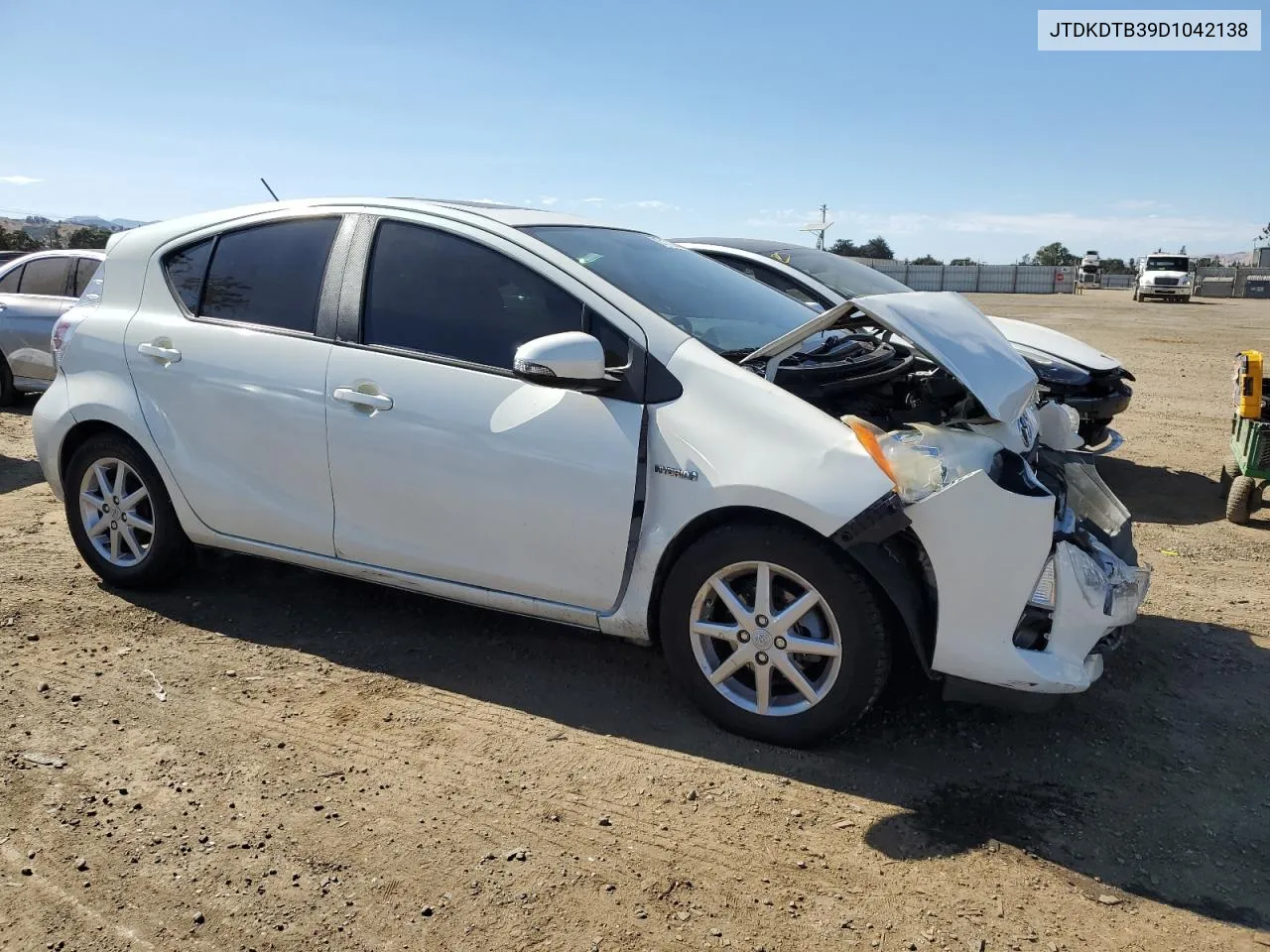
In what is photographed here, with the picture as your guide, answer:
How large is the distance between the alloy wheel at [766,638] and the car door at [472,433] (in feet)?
1.21

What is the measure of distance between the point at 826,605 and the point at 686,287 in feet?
5.21

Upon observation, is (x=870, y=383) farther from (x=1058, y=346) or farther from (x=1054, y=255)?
(x=1054, y=255)

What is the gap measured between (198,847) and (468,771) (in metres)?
0.82

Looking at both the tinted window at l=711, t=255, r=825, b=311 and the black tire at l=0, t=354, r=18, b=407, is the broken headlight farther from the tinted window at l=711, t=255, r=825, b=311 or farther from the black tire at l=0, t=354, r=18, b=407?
the black tire at l=0, t=354, r=18, b=407

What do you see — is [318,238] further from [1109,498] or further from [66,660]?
[1109,498]

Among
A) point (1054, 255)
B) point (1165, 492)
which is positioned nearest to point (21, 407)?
point (1165, 492)

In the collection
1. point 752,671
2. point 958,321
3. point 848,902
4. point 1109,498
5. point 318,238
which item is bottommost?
point 848,902

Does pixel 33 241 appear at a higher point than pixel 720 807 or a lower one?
higher

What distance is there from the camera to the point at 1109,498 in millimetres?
3814

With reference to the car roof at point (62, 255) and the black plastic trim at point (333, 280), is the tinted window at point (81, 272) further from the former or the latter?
the black plastic trim at point (333, 280)

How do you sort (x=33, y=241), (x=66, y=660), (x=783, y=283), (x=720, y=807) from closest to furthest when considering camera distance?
(x=720, y=807)
(x=66, y=660)
(x=783, y=283)
(x=33, y=241)

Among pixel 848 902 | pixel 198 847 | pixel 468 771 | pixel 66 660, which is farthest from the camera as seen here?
pixel 66 660

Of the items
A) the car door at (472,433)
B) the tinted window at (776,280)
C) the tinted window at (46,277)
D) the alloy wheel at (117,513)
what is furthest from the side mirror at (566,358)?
the tinted window at (46,277)

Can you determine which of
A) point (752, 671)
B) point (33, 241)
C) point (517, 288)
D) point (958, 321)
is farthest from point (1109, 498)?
point (33, 241)
